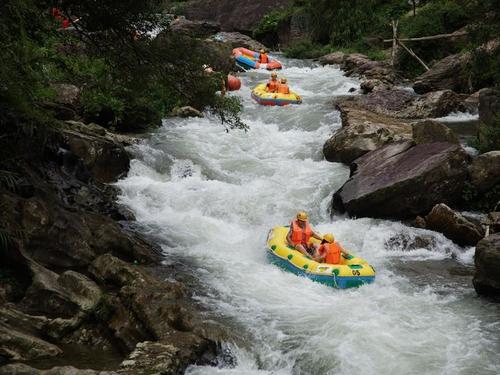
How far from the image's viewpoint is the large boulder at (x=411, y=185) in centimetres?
1092

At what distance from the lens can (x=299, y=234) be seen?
32.3 ft

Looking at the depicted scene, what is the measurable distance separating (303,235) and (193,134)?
689 centimetres

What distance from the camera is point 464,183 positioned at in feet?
37.1

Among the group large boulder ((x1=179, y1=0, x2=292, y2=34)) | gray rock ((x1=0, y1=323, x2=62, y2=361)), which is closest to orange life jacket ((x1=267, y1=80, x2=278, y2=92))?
gray rock ((x1=0, y1=323, x2=62, y2=361))

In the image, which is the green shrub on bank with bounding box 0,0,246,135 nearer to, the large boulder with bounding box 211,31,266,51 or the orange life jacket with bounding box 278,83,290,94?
the orange life jacket with bounding box 278,83,290,94

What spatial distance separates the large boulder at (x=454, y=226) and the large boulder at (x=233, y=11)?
29489 millimetres

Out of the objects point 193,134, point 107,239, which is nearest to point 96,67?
point 193,134

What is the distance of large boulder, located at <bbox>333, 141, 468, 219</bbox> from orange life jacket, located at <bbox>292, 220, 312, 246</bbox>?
64.9 inches

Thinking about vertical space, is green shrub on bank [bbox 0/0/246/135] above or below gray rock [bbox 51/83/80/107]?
above

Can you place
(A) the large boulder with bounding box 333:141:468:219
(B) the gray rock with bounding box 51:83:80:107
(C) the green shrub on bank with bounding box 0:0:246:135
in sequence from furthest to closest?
(B) the gray rock with bounding box 51:83:80:107
(A) the large boulder with bounding box 333:141:468:219
(C) the green shrub on bank with bounding box 0:0:246:135

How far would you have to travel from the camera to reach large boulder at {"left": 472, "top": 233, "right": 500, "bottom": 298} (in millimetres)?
7988

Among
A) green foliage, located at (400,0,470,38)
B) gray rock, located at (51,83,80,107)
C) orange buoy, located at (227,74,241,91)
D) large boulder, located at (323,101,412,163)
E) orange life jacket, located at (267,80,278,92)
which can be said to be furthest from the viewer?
green foliage, located at (400,0,470,38)

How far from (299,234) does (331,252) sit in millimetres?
780

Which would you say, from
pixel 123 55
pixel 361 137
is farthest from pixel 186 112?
pixel 123 55
